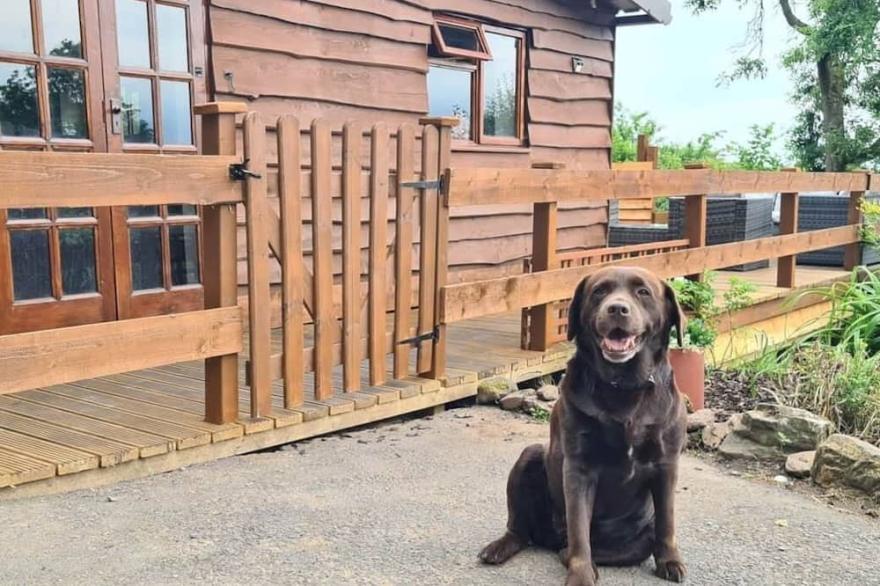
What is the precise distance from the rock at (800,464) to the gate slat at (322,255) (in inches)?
86.9

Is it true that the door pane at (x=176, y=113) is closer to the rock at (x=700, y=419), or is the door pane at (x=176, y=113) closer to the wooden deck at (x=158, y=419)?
the wooden deck at (x=158, y=419)

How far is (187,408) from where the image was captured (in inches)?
165

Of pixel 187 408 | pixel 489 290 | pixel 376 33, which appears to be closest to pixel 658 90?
pixel 376 33

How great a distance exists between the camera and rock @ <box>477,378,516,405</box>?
16.8 ft

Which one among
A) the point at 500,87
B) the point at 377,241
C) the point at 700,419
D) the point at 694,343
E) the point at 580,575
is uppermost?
the point at 500,87

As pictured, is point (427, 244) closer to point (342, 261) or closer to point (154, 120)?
point (342, 261)

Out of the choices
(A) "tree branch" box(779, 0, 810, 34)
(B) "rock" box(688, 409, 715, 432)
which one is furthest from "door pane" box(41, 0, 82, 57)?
(A) "tree branch" box(779, 0, 810, 34)

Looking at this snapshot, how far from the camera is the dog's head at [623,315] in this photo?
8.57 ft

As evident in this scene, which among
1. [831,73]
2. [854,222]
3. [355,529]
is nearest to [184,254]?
[355,529]

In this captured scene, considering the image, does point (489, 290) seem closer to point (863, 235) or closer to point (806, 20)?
point (863, 235)

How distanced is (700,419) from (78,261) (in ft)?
12.0

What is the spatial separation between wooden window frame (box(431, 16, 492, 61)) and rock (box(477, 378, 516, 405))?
3.29 metres

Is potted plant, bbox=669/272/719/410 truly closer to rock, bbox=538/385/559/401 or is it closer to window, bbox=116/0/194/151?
rock, bbox=538/385/559/401

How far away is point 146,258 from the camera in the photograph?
5.52 metres
